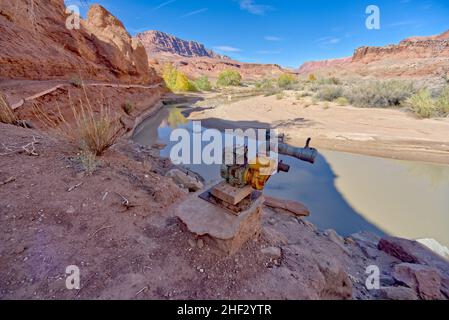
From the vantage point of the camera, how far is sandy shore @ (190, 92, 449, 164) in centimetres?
640

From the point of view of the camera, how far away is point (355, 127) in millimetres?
8438

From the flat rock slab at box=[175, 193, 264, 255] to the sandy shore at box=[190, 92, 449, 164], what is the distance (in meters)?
5.84

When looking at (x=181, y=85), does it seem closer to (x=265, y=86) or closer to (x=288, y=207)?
(x=265, y=86)

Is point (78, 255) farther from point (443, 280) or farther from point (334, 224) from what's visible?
point (334, 224)

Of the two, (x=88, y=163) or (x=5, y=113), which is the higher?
(x=5, y=113)

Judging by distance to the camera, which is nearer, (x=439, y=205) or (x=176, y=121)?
(x=439, y=205)

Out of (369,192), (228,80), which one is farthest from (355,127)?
(228,80)

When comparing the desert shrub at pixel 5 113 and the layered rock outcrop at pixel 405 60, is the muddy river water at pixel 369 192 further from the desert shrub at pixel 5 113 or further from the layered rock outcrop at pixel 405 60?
the layered rock outcrop at pixel 405 60

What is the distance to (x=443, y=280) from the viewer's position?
2186mm

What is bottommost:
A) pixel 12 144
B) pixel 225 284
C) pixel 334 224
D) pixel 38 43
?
pixel 334 224

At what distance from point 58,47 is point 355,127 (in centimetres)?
1335

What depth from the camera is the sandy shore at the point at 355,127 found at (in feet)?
21.0
